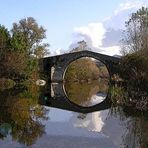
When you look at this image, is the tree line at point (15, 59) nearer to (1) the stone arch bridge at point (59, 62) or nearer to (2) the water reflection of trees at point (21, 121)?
(1) the stone arch bridge at point (59, 62)

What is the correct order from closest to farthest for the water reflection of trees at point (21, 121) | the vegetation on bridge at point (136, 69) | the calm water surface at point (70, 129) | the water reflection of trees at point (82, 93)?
1. the calm water surface at point (70, 129)
2. the water reflection of trees at point (21, 121)
3. the vegetation on bridge at point (136, 69)
4. the water reflection of trees at point (82, 93)

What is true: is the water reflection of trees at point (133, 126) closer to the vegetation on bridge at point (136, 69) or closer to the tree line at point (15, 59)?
the vegetation on bridge at point (136, 69)

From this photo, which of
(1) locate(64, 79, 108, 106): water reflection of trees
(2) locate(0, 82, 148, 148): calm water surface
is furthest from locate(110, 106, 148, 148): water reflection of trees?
(1) locate(64, 79, 108, 106): water reflection of trees

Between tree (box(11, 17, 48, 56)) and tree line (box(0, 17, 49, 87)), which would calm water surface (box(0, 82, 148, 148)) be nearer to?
tree line (box(0, 17, 49, 87))

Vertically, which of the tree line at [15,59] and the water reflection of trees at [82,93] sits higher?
the tree line at [15,59]

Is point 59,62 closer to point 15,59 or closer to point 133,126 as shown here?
point 15,59

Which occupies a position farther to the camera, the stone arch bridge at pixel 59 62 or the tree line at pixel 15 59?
the stone arch bridge at pixel 59 62

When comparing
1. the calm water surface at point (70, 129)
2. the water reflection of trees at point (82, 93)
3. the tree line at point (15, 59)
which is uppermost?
the tree line at point (15, 59)

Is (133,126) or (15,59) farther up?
(15,59)

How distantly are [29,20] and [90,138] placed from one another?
6076 cm

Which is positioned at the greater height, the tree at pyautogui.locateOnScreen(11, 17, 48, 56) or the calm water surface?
the tree at pyautogui.locateOnScreen(11, 17, 48, 56)

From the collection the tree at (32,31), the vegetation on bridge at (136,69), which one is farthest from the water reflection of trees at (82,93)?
the tree at (32,31)

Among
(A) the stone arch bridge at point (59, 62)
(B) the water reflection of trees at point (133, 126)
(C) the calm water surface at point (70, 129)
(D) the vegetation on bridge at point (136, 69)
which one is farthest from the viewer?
(A) the stone arch bridge at point (59, 62)

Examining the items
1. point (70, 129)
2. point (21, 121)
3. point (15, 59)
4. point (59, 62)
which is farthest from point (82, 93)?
point (70, 129)
